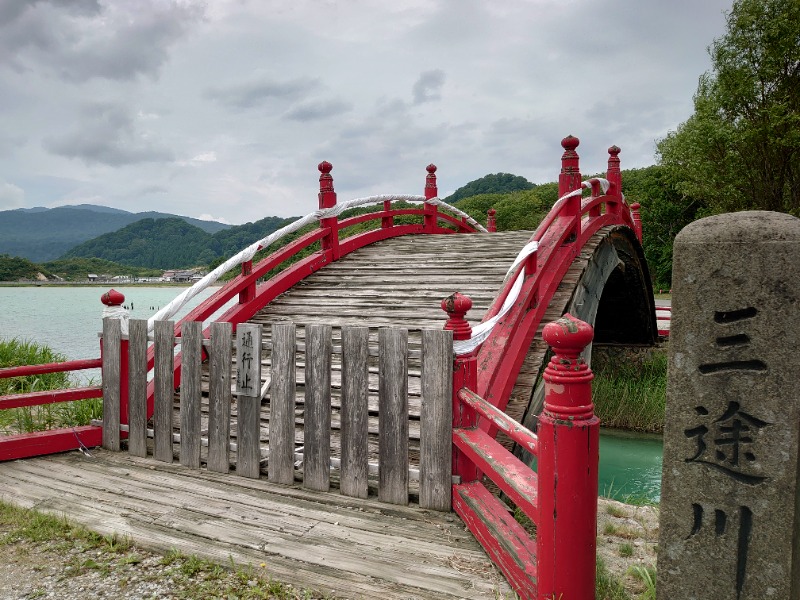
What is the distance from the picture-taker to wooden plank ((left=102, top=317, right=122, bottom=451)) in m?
4.63

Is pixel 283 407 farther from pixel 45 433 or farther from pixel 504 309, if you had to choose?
pixel 45 433

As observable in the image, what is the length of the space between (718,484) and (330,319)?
14.9 ft

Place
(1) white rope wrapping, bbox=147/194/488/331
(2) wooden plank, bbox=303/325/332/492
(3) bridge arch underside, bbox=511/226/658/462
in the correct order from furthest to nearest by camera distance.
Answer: (3) bridge arch underside, bbox=511/226/658/462
(1) white rope wrapping, bbox=147/194/488/331
(2) wooden plank, bbox=303/325/332/492

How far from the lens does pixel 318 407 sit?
12.2ft

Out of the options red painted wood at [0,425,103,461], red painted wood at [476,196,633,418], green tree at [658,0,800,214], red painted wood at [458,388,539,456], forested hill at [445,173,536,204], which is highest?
forested hill at [445,173,536,204]

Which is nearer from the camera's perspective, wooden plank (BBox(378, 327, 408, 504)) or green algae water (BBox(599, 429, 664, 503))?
wooden plank (BBox(378, 327, 408, 504))

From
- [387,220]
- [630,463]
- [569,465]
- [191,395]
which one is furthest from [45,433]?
[630,463]

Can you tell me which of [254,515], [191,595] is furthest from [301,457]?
[191,595]

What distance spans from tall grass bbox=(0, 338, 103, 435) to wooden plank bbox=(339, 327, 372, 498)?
300 centimetres

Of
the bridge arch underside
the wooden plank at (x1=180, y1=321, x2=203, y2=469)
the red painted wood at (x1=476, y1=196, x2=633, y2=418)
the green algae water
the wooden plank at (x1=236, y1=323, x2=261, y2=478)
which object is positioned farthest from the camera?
the green algae water

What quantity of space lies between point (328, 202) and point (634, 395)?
7.80m

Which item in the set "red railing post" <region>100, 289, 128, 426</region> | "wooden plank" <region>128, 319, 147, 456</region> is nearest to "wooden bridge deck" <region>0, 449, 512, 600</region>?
"wooden plank" <region>128, 319, 147, 456</region>

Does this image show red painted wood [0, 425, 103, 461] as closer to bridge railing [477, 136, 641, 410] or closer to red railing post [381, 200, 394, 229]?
bridge railing [477, 136, 641, 410]

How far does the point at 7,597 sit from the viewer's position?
104 inches
